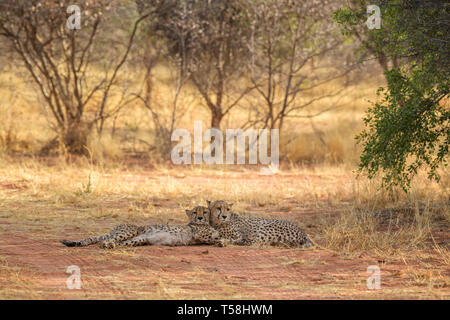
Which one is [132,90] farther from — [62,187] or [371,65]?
[62,187]

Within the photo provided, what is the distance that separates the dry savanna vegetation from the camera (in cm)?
540

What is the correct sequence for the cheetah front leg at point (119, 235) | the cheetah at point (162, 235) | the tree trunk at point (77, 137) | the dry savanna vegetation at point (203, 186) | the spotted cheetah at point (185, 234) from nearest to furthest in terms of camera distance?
the dry savanna vegetation at point (203, 186)
the cheetah front leg at point (119, 235)
the cheetah at point (162, 235)
the spotted cheetah at point (185, 234)
the tree trunk at point (77, 137)

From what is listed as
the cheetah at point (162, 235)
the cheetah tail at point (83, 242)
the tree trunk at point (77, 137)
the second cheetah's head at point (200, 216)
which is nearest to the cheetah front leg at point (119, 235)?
the cheetah at point (162, 235)

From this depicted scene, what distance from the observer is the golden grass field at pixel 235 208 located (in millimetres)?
5172

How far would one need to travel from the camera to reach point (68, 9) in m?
12.8

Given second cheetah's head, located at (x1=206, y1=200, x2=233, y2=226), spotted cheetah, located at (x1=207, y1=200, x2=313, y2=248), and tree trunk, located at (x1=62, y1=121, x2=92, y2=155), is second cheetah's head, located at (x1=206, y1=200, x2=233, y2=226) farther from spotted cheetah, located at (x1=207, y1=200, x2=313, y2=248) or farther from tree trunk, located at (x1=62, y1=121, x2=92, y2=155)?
tree trunk, located at (x1=62, y1=121, x2=92, y2=155)

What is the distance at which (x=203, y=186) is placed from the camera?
11.0m

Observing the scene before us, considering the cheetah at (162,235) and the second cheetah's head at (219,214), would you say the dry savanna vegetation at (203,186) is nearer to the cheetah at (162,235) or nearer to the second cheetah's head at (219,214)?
the cheetah at (162,235)

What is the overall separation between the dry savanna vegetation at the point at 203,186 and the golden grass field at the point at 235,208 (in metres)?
0.03

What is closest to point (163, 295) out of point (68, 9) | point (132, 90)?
point (68, 9)

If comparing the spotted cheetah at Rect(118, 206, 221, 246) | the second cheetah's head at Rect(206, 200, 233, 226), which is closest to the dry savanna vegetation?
the spotted cheetah at Rect(118, 206, 221, 246)

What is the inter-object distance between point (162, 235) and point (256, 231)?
3.41ft

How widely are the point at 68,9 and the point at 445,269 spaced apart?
31.8 feet

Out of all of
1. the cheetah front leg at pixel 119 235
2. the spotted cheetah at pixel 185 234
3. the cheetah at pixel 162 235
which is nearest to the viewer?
the cheetah front leg at pixel 119 235
